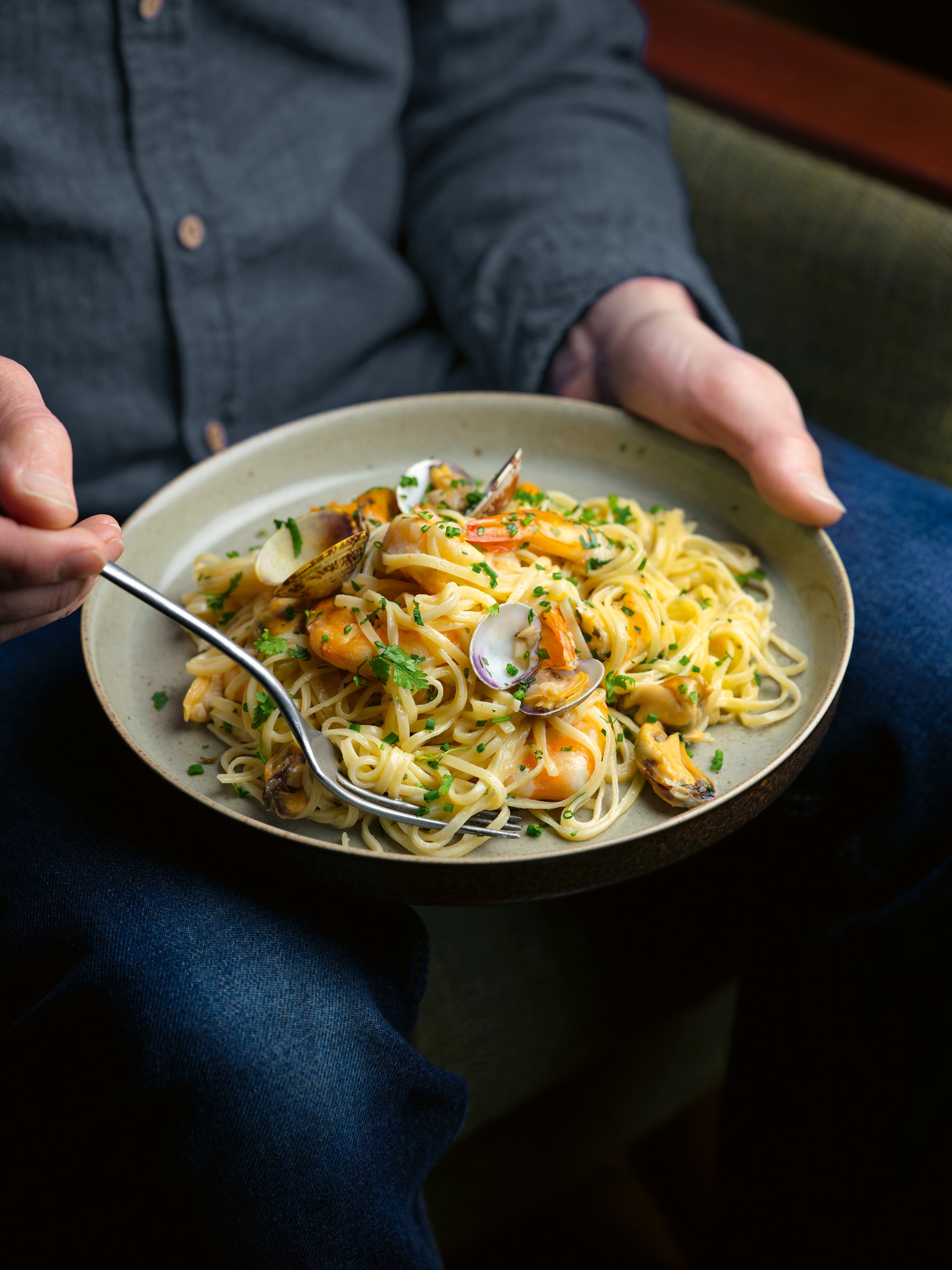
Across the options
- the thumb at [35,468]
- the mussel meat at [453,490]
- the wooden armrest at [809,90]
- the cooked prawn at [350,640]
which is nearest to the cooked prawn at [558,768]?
the cooked prawn at [350,640]

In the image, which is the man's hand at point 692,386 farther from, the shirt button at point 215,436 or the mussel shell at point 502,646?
the shirt button at point 215,436

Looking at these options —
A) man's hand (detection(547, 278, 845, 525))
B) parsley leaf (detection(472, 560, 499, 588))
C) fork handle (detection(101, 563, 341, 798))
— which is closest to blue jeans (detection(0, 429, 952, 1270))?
fork handle (detection(101, 563, 341, 798))

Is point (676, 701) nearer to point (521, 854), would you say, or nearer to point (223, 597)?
point (521, 854)

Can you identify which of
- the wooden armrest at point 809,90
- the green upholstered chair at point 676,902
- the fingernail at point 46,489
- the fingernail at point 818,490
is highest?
the wooden armrest at point 809,90

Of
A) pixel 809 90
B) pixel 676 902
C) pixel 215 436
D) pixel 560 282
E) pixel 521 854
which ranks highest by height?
pixel 809 90

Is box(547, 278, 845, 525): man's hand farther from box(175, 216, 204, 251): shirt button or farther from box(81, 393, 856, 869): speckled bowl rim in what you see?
box(175, 216, 204, 251): shirt button

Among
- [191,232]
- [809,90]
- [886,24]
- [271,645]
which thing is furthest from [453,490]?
[886,24]
